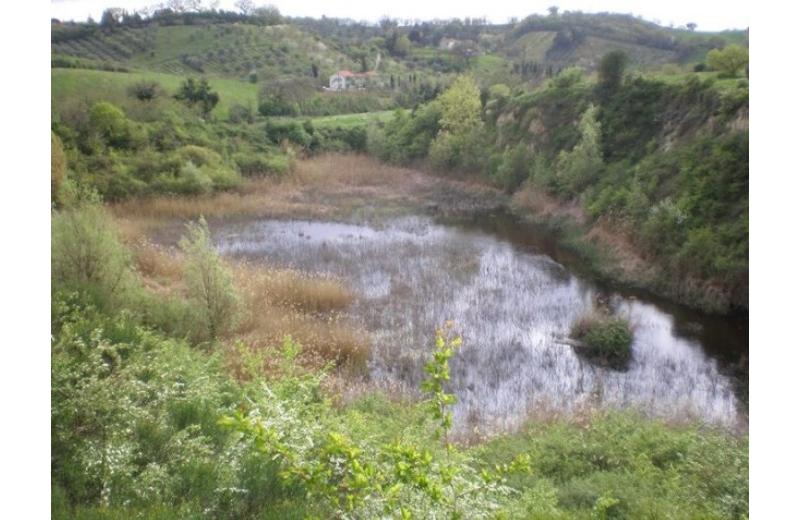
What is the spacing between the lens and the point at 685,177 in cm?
1510

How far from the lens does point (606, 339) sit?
32.7 ft

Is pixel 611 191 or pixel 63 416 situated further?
pixel 611 191

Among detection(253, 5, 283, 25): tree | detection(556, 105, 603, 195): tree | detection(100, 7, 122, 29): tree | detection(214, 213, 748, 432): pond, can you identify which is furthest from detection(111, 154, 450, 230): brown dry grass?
detection(556, 105, 603, 195): tree

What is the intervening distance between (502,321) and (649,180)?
8.19 metres

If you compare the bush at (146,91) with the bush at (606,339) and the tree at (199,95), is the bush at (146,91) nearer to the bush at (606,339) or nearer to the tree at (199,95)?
the tree at (199,95)

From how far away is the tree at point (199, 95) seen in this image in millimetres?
20625

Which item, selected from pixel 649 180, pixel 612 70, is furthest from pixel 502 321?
pixel 612 70

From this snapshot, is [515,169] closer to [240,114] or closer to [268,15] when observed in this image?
[268,15]

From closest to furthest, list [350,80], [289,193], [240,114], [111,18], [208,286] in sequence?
1. [208,286]
2. [111,18]
3. [289,193]
4. [240,114]
5. [350,80]

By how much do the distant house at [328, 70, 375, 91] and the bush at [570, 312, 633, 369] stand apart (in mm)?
15009

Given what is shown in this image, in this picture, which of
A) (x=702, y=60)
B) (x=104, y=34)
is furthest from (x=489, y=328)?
(x=702, y=60)

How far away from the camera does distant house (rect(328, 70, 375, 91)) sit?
22.5m
